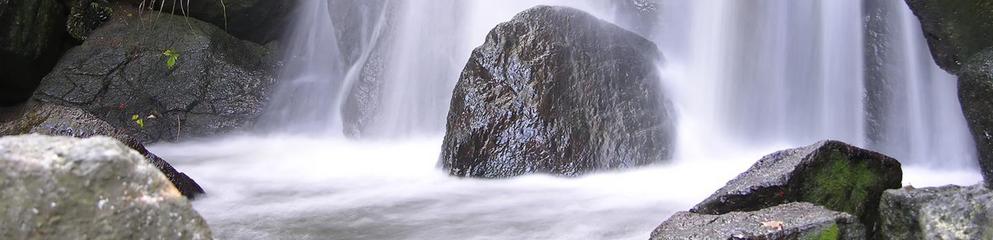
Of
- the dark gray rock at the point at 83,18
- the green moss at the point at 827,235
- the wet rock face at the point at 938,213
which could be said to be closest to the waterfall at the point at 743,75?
the dark gray rock at the point at 83,18

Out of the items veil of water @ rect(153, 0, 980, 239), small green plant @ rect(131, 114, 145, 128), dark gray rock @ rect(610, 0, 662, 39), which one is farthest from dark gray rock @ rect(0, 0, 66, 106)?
dark gray rock @ rect(610, 0, 662, 39)

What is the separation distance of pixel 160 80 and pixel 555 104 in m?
5.69

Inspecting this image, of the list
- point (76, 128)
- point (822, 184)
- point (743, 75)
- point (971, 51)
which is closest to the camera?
point (822, 184)

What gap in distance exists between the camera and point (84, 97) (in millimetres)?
9266

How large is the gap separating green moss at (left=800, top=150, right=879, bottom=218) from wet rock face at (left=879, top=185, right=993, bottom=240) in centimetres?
51

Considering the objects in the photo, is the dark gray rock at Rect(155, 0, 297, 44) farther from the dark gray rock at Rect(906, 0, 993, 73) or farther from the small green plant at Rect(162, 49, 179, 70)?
the dark gray rock at Rect(906, 0, 993, 73)

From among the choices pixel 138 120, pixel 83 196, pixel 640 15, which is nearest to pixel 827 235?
pixel 83 196

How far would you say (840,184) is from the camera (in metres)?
4.23

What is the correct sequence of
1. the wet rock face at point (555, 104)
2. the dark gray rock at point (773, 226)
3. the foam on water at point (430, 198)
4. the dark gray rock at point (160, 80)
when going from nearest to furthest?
the dark gray rock at point (773, 226) < the foam on water at point (430, 198) < the wet rock face at point (555, 104) < the dark gray rock at point (160, 80)

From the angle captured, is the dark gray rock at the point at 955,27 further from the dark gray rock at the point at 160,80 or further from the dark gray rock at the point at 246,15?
the dark gray rock at the point at 246,15

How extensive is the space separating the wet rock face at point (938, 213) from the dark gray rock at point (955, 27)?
2.43 m

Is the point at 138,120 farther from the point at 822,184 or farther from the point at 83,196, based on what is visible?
the point at 83,196

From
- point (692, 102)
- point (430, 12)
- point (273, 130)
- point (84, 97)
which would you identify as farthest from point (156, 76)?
point (692, 102)

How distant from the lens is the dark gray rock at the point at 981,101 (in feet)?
17.3
